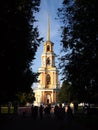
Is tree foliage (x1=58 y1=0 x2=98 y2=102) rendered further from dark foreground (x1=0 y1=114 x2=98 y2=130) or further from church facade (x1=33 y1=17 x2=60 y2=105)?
church facade (x1=33 y1=17 x2=60 y2=105)

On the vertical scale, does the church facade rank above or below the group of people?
above

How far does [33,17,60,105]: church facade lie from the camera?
145750 millimetres

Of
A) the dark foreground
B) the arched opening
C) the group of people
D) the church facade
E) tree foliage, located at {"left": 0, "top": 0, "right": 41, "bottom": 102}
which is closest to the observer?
tree foliage, located at {"left": 0, "top": 0, "right": 41, "bottom": 102}

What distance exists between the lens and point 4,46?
2419 centimetres

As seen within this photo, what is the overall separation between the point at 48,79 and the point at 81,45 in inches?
4490

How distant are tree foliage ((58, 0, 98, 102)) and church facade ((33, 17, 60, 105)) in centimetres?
10550

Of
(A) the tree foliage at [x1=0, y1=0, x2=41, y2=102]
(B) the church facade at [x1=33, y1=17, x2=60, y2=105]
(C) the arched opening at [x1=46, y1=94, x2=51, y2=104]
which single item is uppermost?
(B) the church facade at [x1=33, y1=17, x2=60, y2=105]

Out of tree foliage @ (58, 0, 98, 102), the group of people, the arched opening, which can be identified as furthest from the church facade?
tree foliage @ (58, 0, 98, 102)

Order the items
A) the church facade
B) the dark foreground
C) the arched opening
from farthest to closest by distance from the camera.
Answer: the arched opening < the church facade < the dark foreground

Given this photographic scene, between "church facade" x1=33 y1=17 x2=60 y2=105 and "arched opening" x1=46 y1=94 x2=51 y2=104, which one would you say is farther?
"arched opening" x1=46 y1=94 x2=51 y2=104

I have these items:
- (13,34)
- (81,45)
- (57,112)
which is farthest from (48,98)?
(13,34)

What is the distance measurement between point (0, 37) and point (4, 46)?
46.9 inches

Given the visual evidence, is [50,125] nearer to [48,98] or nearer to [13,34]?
[13,34]

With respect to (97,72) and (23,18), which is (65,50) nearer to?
(97,72)
